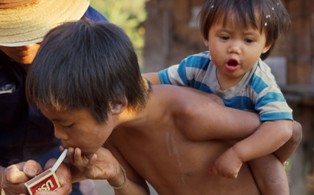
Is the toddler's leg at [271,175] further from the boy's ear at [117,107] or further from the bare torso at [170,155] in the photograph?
the boy's ear at [117,107]

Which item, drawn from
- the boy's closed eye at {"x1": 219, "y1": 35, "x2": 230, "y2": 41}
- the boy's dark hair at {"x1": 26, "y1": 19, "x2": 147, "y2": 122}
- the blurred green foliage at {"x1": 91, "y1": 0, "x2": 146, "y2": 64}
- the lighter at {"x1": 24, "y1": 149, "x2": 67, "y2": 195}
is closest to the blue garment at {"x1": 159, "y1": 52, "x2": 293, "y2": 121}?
the boy's closed eye at {"x1": 219, "y1": 35, "x2": 230, "y2": 41}

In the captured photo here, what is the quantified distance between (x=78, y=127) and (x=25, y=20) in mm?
613

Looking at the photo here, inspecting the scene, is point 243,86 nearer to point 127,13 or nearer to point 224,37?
point 224,37

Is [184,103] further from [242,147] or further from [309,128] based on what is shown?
[309,128]

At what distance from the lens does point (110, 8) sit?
42.2ft

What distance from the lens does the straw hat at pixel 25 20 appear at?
2.30 meters

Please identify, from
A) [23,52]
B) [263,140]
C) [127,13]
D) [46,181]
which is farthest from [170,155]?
[127,13]

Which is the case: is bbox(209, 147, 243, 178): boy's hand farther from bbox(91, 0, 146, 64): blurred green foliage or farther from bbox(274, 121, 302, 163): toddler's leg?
bbox(91, 0, 146, 64): blurred green foliage

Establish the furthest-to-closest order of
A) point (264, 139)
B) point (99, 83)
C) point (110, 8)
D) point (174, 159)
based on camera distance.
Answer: point (110, 8) < point (174, 159) < point (264, 139) < point (99, 83)

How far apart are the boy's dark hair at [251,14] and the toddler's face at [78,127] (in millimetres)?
486

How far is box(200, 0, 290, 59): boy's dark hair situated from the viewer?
2.08m

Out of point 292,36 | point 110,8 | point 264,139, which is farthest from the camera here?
point 110,8

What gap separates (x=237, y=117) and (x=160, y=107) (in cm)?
24

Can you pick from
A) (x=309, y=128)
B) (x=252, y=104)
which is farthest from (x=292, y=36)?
(x=252, y=104)
